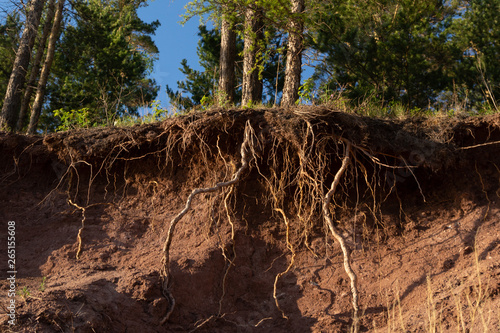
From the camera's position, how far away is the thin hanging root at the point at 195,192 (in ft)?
15.7

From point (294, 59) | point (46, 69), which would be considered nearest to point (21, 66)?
point (46, 69)

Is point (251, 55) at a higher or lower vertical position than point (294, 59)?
higher

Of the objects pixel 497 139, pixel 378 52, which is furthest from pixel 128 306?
pixel 378 52

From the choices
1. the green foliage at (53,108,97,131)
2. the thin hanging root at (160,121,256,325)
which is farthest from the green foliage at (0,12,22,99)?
the thin hanging root at (160,121,256,325)

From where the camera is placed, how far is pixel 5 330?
11.9 feet

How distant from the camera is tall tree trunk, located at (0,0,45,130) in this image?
1127 cm

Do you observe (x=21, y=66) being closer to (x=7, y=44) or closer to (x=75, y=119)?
(x=7, y=44)

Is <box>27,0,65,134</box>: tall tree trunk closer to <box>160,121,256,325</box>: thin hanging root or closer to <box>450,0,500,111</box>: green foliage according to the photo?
<box>160,121,256,325</box>: thin hanging root

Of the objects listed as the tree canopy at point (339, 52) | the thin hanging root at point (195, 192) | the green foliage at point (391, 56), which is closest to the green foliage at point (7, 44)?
the tree canopy at point (339, 52)

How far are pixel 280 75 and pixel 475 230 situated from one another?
822 cm

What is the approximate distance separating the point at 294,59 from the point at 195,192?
14.8 feet

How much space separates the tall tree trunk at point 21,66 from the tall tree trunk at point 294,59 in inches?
272

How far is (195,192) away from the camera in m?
4.90

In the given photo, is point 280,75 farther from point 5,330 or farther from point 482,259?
point 5,330
